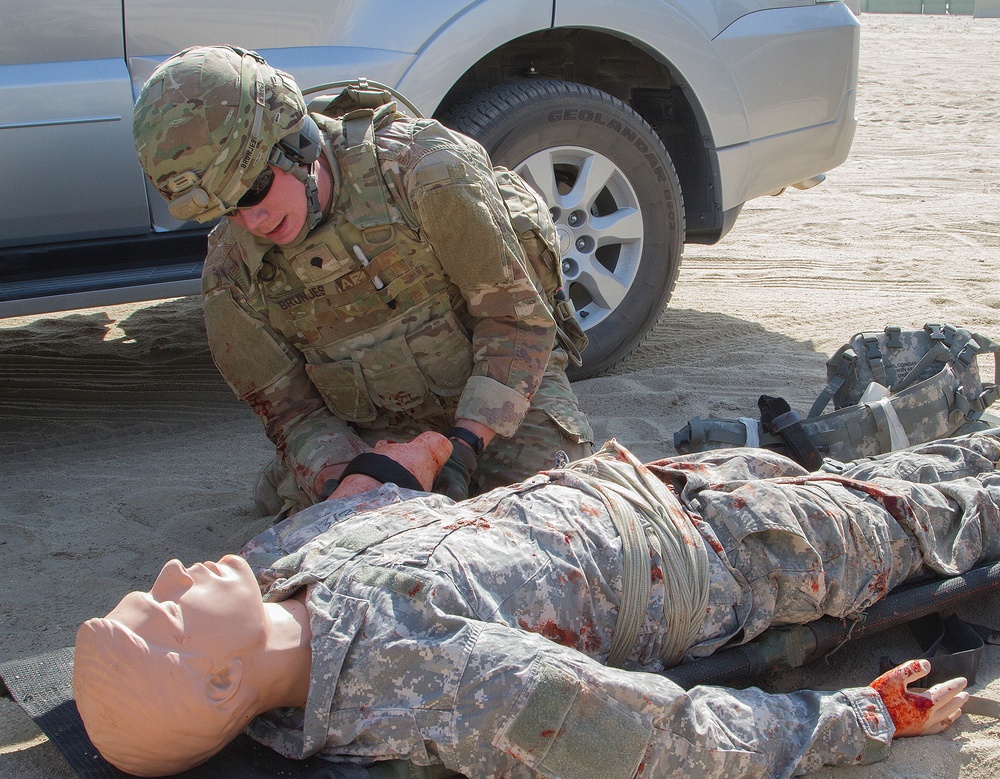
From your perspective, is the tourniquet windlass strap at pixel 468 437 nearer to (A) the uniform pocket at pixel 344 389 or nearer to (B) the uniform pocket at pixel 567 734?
(A) the uniform pocket at pixel 344 389

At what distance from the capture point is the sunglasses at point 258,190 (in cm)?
270

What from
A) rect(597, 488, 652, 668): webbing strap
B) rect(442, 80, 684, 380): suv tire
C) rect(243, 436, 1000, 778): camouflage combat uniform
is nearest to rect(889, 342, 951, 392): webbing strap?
rect(243, 436, 1000, 778): camouflage combat uniform

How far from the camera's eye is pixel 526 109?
397 centimetres

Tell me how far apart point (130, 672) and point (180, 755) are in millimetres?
220

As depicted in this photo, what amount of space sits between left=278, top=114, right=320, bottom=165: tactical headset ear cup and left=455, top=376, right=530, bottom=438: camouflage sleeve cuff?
73 centimetres

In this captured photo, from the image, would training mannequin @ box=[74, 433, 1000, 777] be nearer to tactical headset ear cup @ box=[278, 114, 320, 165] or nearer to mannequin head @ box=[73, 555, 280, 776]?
mannequin head @ box=[73, 555, 280, 776]

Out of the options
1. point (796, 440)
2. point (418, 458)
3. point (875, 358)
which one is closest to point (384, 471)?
point (418, 458)

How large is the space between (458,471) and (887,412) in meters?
1.43

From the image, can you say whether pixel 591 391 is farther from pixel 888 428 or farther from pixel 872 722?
pixel 872 722

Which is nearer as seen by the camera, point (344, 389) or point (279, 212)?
point (279, 212)

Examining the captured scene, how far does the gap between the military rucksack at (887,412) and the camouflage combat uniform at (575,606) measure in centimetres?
58

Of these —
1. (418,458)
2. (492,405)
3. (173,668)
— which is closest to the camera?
(173,668)

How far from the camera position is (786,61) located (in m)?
4.40

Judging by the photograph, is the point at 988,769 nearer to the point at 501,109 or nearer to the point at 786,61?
the point at 501,109
